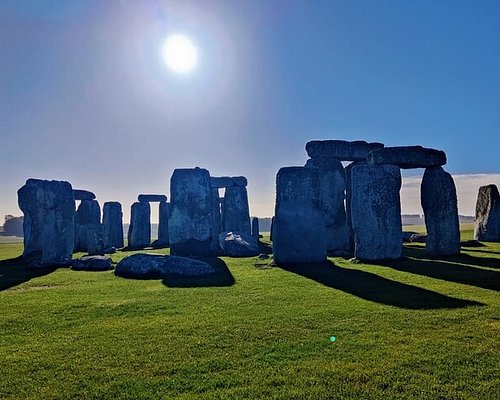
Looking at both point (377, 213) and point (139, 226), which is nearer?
point (377, 213)

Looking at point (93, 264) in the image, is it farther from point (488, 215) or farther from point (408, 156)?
point (488, 215)

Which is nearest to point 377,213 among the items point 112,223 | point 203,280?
point 203,280

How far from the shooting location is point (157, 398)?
3818 mm

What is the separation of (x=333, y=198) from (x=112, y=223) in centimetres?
1473

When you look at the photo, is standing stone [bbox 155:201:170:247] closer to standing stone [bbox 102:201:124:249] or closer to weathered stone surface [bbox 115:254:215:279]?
standing stone [bbox 102:201:124:249]

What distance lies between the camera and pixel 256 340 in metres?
5.32

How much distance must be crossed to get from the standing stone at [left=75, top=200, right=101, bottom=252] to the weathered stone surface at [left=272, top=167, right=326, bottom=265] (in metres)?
13.3

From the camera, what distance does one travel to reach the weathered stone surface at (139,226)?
85.5ft

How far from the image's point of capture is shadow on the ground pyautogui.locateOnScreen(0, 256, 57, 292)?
10634 millimetres

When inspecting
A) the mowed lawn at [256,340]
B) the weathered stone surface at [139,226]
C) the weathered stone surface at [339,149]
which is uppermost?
the weathered stone surface at [339,149]

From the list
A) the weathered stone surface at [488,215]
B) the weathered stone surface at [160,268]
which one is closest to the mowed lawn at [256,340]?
the weathered stone surface at [160,268]

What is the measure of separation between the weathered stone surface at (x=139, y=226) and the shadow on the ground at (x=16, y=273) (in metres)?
10.2

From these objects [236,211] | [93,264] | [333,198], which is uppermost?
[333,198]

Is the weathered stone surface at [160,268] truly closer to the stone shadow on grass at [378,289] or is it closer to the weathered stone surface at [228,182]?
the stone shadow on grass at [378,289]
